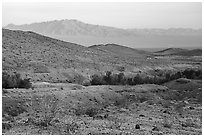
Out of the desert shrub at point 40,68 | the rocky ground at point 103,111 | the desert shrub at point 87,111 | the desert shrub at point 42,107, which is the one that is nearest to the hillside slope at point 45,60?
the desert shrub at point 40,68

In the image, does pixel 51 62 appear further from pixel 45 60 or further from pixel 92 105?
pixel 92 105

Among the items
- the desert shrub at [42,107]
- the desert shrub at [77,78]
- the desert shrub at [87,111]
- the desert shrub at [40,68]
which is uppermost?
the desert shrub at [40,68]

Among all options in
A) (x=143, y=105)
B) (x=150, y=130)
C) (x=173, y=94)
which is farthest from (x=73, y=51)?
(x=150, y=130)

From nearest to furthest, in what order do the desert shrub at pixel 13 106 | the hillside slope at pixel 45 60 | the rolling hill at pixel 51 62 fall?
1. the desert shrub at pixel 13 106
2. the rolling hill at pixel 51 62
3. the hillside slope at pixel 45 60

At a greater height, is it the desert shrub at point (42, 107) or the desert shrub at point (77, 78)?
the desert shrub at point (42, 107)

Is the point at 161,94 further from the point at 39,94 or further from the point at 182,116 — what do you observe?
the point at 39,94

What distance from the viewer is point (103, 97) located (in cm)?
2134

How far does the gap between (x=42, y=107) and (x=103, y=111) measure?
3.04 m

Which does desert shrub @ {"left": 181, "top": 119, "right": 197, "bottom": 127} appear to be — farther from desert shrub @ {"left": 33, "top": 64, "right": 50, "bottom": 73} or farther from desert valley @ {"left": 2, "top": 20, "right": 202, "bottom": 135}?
desert shrub @ {"left": 33, "top": 64, "right": 50, "bottom": 73}

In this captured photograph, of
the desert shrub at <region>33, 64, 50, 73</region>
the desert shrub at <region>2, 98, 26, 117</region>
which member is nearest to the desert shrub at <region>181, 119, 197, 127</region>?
the desert shrub at <region>2, 98, 26, 117</region>

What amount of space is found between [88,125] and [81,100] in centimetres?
576

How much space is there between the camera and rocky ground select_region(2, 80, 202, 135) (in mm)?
13367

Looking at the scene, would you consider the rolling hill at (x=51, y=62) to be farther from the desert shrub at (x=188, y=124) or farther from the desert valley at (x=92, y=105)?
the desert shrub at (x=188, y=124)

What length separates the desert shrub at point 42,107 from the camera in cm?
1581
